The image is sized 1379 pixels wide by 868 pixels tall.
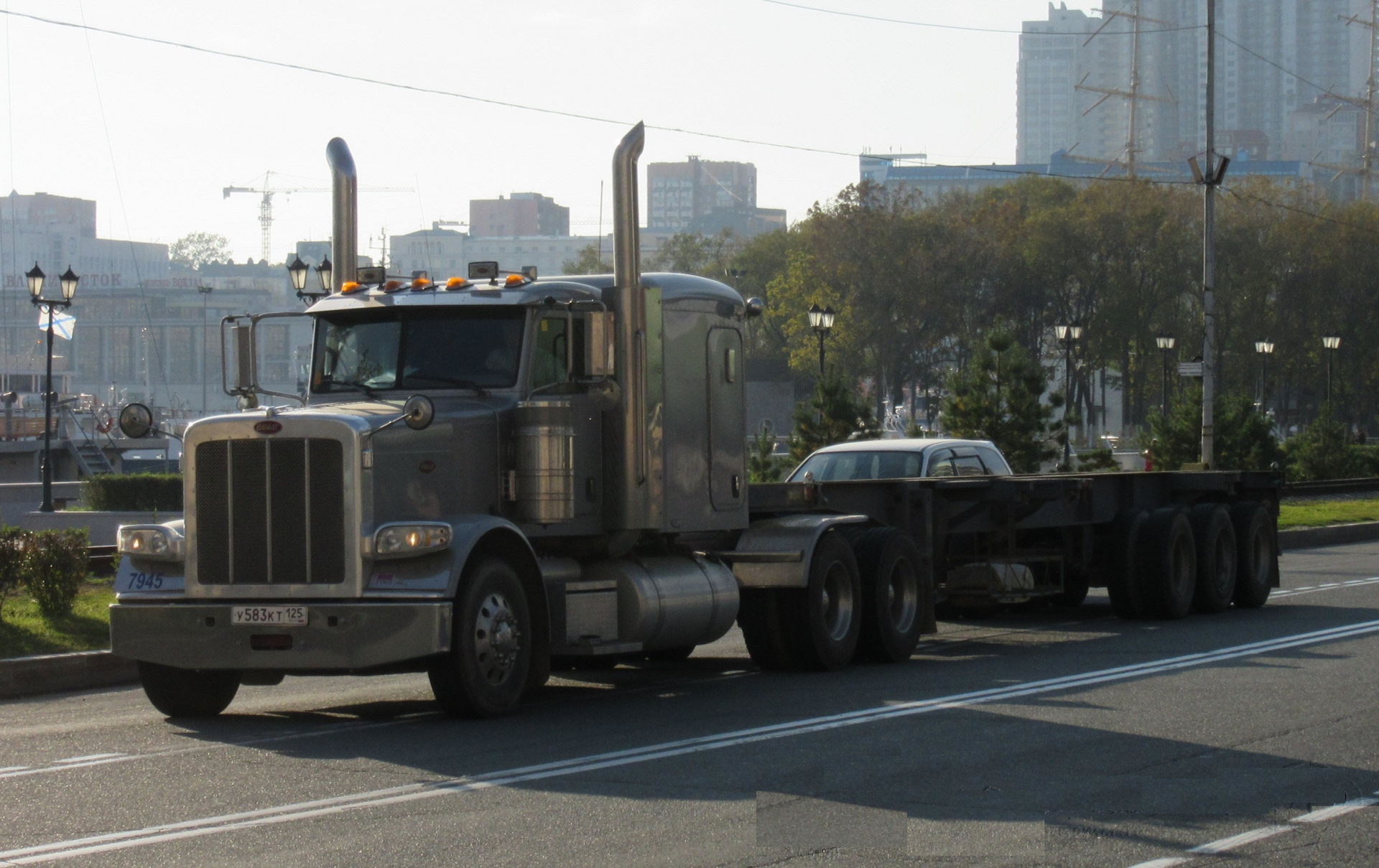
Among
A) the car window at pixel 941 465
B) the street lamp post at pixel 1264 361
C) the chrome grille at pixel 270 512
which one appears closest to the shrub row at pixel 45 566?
the chrome grille at pixel 270 512

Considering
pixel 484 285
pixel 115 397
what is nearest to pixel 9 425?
pixel 115 397

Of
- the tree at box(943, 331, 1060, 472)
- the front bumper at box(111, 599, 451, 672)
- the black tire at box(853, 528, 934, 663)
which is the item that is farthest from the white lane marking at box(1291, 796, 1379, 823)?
the tree at box(943, 331, 1060, 472)

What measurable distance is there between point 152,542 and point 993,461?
1210cm

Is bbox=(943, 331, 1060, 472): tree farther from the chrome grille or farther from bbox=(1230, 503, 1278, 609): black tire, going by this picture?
the chrome grille

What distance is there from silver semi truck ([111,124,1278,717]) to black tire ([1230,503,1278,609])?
5245 mm

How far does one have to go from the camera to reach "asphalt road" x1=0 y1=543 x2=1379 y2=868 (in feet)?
24.1

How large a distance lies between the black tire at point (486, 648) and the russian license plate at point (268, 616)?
868 mm

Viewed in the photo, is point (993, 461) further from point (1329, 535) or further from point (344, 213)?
point (1329, 535)

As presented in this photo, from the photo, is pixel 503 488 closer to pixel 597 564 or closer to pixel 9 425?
pixel 597 564

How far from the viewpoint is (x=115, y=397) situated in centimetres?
9831

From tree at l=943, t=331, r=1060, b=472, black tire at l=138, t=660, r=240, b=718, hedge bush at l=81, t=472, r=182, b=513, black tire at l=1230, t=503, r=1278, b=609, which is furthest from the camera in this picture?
tree at l=943, t=331, r=1060, b=472

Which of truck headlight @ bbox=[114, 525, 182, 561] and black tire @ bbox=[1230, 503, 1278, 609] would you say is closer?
truck headlight @ bbox=[114, 525, 182, 561]

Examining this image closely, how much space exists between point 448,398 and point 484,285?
39.2 inches

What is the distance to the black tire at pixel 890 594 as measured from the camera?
14367 millimetres
